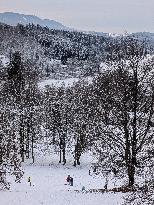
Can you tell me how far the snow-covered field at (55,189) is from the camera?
25875 mm

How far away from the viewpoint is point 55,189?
44.3 meters

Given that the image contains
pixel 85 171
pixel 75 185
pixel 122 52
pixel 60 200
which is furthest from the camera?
pixel 85 171

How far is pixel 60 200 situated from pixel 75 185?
74.2 ft

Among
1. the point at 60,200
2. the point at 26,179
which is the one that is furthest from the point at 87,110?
the point at 60,200

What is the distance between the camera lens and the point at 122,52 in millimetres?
24391

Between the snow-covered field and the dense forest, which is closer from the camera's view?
the dense forest

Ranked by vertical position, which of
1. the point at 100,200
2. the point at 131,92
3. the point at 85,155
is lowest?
the point at 85,155

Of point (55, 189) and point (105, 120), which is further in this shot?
point (55, 189)

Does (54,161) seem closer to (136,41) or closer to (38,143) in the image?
(38,143)

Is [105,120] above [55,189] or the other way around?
above

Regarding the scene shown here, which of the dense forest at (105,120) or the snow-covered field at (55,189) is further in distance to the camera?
the snow-covered field at (55,189)

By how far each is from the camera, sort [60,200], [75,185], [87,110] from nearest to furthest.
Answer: [60,200] < [75,185] < [87,110]

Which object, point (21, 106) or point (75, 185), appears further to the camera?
point (21, 106)

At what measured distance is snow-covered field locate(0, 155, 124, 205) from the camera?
25875 millimetres
